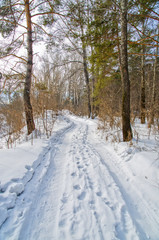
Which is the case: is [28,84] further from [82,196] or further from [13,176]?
[82,196]

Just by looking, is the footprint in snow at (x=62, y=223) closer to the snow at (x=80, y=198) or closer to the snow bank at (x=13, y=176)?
the snow at (x=80, y=198)

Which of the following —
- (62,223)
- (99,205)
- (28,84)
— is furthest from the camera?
(28,84)

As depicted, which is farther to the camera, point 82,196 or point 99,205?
point 82,196

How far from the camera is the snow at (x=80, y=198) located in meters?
1.19

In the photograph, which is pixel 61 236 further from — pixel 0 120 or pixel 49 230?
pixel 0 120

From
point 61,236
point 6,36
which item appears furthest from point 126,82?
point 6,36

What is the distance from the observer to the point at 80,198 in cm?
164

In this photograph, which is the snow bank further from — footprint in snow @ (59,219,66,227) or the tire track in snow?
the tire track in snow

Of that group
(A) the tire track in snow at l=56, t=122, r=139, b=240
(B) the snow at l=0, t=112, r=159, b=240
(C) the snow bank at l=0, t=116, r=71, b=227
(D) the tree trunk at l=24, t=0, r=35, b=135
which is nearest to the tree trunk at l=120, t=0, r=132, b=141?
(B) the snow at l=0, t=112, r=159, b=240

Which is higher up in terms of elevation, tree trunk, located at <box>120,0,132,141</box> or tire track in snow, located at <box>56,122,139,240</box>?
tree trunk, located at <box>120,0,132,141</box>

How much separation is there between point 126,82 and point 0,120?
19.0 ft

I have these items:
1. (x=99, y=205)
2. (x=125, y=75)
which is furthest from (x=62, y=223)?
(x=125, y=75)

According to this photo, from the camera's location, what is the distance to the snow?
1.19 m

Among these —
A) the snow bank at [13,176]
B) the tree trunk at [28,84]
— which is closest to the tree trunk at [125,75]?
the snow bank at [13,176]
